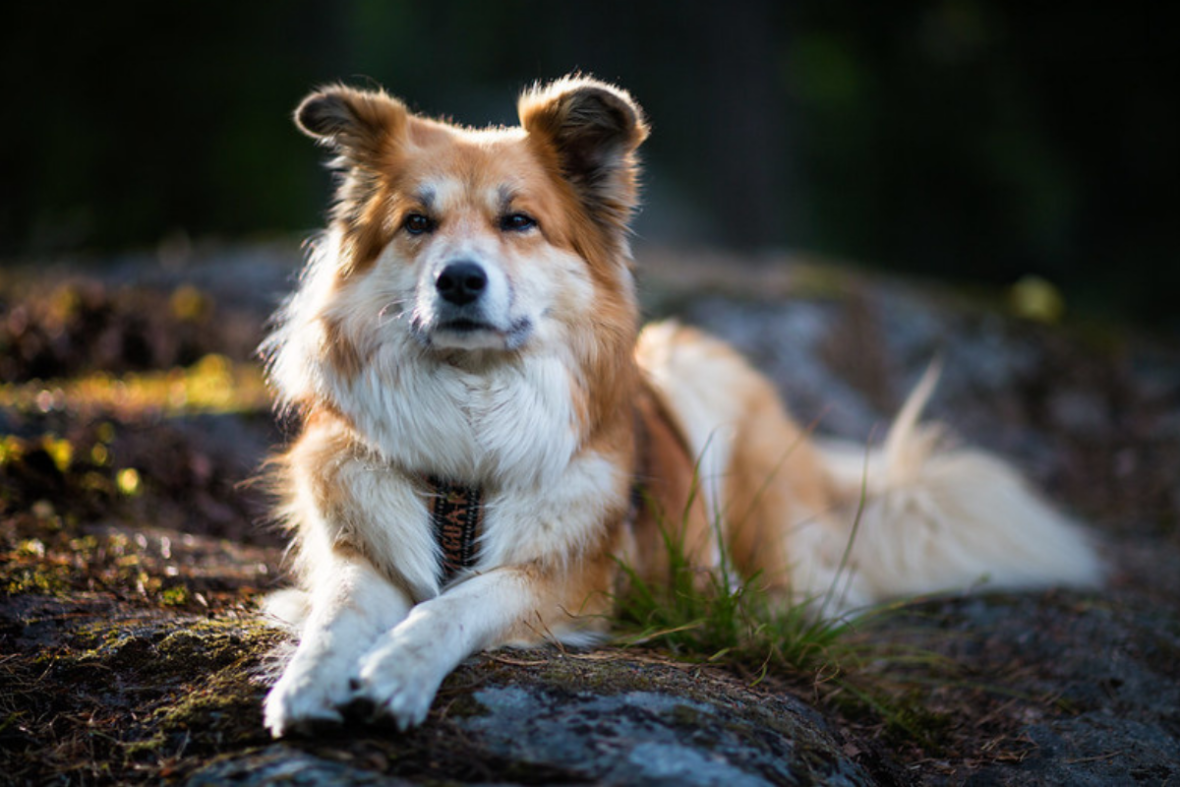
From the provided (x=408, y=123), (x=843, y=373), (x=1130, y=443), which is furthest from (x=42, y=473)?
(x=1130, y=443)

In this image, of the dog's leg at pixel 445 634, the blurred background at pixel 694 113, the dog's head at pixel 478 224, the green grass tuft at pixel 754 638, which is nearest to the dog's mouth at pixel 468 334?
the dog's head at pixel 478 224

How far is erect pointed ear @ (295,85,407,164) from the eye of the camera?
9.20 feet

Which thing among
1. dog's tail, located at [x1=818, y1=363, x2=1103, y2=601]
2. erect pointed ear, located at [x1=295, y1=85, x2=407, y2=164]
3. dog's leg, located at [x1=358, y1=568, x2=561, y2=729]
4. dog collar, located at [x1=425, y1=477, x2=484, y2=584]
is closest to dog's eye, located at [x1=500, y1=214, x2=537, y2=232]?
erect pointed ear, located at [x1=295, y1=85, x2=407, y2=164]

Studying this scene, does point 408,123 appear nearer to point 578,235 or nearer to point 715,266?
point 578,235

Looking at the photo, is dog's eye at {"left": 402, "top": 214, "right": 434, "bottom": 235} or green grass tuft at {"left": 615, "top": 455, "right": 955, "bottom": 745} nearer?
green grass tuft at {"left": 615, "top": 455, "right": 955, "bottom": 745}

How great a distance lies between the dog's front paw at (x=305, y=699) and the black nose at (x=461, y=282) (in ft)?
3.28

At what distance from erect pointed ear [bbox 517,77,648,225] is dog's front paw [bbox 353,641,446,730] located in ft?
5.15

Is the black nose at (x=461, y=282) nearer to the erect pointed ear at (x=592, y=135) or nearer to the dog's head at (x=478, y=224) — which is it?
the dog's head at (x=478, y=224)

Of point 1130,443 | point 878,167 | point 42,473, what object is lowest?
point 42,473

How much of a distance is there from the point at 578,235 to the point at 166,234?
37.0 feet

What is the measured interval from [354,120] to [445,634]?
1622 mm

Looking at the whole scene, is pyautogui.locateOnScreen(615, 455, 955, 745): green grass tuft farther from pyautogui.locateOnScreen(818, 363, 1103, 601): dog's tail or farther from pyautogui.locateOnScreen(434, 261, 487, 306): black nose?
pyautogui.locateOnScreen(434, 261, 487, 306): black nose

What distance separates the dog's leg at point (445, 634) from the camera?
191cm

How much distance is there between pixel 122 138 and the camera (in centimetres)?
1265
